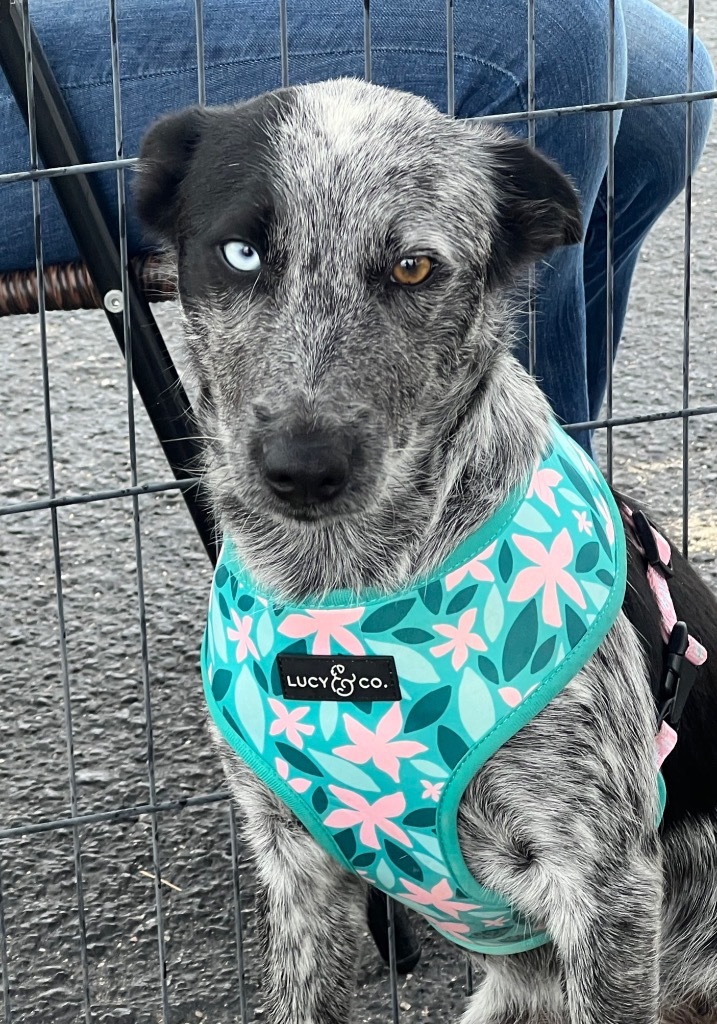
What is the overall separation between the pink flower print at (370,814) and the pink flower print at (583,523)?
37 cm

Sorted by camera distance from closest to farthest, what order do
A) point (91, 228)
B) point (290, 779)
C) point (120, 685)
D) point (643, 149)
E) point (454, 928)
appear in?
point (290, 779)
point (454, 928)
point (91, 228)
point (643, 149)
point (120, 685)

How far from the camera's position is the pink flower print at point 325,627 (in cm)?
164

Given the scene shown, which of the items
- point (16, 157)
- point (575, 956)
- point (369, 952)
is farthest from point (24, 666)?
point (575, 956)

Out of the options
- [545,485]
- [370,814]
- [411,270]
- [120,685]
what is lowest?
→ [120,685]

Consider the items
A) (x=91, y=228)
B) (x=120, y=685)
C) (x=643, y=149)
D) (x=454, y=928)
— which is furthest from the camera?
(x=120, y=685)

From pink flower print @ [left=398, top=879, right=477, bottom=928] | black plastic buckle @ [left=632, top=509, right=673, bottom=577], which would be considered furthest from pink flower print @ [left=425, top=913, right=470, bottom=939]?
black plastic buckle @ [left=632, top=509, right=673, bottom=577]

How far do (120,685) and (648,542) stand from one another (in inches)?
61.5

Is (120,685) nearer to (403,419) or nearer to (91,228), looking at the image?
(91,228)

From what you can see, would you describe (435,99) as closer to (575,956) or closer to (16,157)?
(16,157)

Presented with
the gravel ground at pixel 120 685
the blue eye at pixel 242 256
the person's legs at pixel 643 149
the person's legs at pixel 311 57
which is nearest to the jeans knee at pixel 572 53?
the person's legs at pixel 311 57

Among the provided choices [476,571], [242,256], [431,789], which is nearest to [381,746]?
[431,789]

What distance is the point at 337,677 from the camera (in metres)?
1.62

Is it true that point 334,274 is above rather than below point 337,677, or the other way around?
above

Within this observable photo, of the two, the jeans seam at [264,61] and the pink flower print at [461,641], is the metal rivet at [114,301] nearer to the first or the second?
the jeans seam at [264,61]
